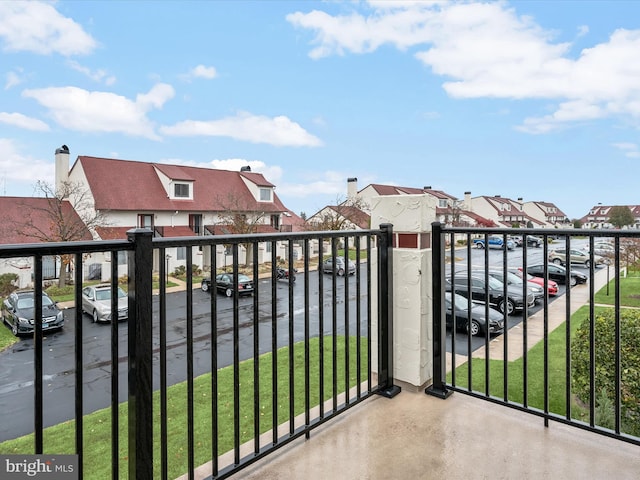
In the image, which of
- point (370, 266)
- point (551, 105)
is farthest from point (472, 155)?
point (370, 266)

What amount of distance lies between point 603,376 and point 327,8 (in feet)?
32.1

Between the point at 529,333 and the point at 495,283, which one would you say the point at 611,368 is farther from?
the point at 495,283

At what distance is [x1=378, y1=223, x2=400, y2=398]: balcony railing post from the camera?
2168 mm

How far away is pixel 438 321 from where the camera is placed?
2211mm

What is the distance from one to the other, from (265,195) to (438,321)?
19.8 metres

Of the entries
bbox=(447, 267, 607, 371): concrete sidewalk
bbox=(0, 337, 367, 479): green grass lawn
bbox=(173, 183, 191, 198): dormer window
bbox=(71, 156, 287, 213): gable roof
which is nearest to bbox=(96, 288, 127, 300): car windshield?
bbox=(0, 337, 367, 479): green grass lawn

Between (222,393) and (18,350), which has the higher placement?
(18,350)

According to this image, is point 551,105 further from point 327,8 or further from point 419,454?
point 419,454

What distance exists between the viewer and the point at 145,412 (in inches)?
48.1

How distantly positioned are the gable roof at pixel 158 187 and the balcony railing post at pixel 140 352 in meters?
16.7

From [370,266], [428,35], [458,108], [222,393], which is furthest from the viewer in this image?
[458,108]

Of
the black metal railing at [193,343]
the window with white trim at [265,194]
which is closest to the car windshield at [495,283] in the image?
the black metal railing at [193,343]

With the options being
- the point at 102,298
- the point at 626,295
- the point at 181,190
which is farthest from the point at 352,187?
the point at 102,298

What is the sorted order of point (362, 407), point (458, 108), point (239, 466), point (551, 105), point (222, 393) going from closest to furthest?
point (239, 466)
point (362, 407)
point (222, 393)
point (458, 108)
point (551, 105)
